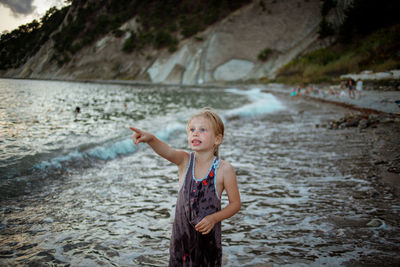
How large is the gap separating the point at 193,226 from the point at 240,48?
68.4 meters

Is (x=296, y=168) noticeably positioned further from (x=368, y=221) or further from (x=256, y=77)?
(x=256, y=77)

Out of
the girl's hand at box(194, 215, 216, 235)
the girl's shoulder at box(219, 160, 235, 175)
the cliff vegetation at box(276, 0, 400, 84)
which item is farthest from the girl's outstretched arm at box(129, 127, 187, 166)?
the cliff vegetation at box(276, 0, 400, 84)

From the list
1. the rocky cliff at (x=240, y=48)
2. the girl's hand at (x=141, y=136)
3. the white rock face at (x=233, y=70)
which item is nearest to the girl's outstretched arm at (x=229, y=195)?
the girl's hand at (x=141, y=136)

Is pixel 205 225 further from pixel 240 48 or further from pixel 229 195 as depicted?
pixel 240 48

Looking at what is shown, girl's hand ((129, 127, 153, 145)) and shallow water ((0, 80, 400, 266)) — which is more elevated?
girl's hand ((129, 127, 153, 145))

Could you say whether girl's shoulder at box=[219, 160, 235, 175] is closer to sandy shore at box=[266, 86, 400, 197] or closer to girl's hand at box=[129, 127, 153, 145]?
girl's hand at box=[129, 127, 153, 145]

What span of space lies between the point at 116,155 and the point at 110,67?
83.5 m

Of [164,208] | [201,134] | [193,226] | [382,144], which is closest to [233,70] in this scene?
[382,144]

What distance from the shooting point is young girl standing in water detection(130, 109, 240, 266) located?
6.56 ft

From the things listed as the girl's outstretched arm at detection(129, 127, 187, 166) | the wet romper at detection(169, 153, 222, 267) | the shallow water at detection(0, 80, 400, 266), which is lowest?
the shallow water at detection(0, 80, 400, 266)

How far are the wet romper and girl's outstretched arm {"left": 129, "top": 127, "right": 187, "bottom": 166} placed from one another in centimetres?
20

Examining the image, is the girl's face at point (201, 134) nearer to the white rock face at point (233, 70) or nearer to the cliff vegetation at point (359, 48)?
the cliff vegetation at point (359, 48)

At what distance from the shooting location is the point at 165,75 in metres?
70.6

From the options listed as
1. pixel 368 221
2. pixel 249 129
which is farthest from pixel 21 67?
pixel 368 221
